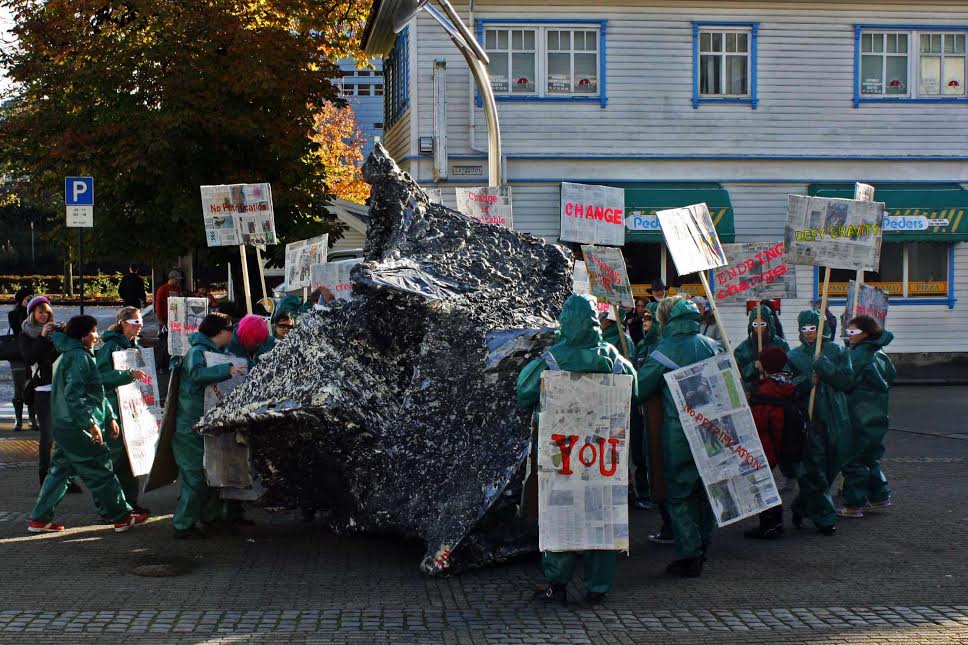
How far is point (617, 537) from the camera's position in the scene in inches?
263

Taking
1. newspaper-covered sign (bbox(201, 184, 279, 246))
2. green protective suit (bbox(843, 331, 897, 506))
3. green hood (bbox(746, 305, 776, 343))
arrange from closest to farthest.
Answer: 1. green protective suit (bbox(843, 331, 897, 506))
2. green hood (bbox(746, 305, 776, 343))
3. newspaper-covered sign (bbox(201, 184, 279, 246))

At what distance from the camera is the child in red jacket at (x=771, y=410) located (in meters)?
8.64

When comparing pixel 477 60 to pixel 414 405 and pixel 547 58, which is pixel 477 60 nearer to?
pixel 547 58

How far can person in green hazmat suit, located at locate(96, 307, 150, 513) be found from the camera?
29.5 feet

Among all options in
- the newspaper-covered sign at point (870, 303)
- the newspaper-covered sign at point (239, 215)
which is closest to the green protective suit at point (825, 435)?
the newspaper-covered sign at point (870, 303)

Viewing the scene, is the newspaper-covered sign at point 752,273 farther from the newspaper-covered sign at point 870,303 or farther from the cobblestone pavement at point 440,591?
the cobblestone pavement at point 440,591

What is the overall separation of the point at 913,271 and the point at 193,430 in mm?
17963

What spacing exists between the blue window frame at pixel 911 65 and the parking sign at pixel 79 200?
562 inches

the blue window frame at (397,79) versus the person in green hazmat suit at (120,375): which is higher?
the blue window frame at (397,79)

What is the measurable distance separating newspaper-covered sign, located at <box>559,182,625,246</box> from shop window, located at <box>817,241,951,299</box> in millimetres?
12080

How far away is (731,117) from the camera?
22.8 meters

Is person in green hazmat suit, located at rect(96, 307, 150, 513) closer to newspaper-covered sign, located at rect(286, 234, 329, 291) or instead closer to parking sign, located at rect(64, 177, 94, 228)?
newspaper-covered sign, located at rect(286, 234, 329, 291)

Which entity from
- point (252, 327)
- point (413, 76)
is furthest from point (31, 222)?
point (252, 327)

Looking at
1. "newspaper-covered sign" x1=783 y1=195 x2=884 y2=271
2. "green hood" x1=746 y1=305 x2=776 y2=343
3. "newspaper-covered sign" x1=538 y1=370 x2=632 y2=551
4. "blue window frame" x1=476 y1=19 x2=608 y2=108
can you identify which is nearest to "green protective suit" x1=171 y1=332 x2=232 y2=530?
"newspaper-covered sign" x1=538 y1=370 x2=632 y2=551
